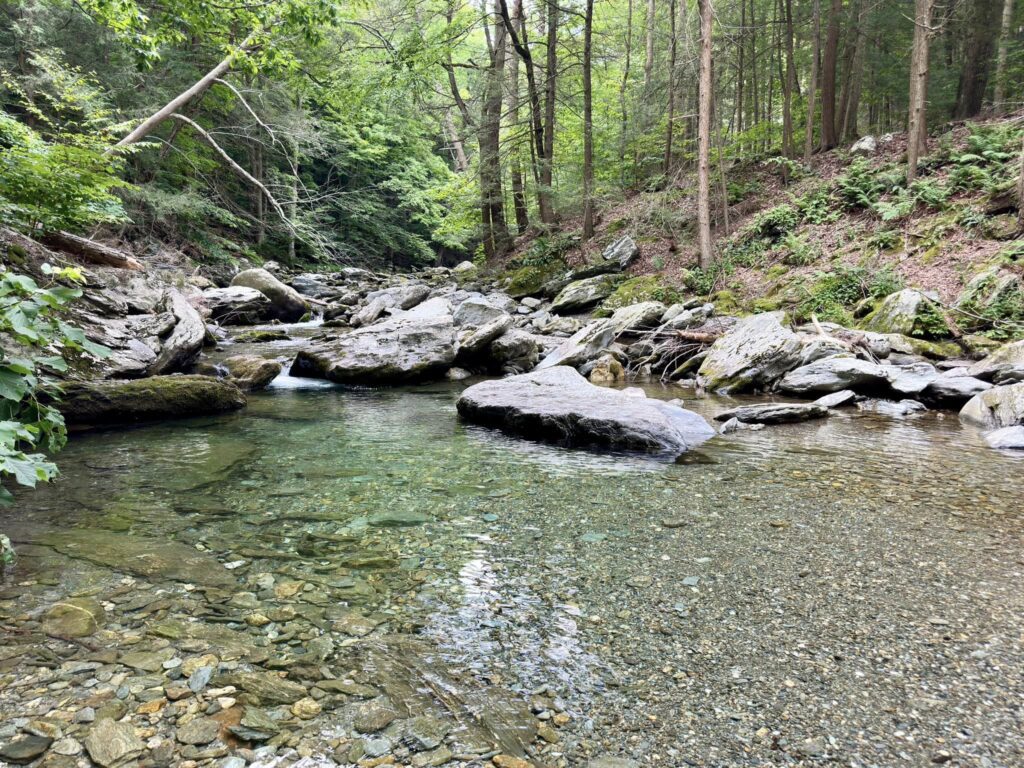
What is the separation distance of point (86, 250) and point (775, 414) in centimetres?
1243

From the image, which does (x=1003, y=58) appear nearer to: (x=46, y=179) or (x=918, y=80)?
(x=918, y=80)

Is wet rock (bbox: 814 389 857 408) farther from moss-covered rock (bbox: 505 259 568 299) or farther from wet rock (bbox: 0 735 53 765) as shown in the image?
moss-covered rock (bbox: 505 259 568 299)

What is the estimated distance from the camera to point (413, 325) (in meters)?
10.5

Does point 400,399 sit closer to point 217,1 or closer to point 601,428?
point 601,428

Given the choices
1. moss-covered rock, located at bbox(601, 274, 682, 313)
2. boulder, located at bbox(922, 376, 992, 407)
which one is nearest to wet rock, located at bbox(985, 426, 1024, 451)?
boulder, located at bbox(922, 376, 992, 407)

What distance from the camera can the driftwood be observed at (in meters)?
9.34

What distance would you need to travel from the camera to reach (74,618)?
95.3 inches

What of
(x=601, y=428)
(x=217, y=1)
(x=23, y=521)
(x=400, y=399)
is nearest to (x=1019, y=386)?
(x=601, y=428)

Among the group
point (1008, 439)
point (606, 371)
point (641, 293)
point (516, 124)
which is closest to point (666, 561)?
point (1008, 439)

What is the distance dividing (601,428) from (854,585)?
10.2 ft

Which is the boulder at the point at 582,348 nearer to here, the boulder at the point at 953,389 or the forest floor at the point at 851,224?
the forest floor at the point at 851,224

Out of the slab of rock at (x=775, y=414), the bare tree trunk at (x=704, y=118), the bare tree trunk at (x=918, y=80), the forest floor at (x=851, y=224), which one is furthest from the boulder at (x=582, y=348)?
the bare tree trunk at (x=918, y=80)

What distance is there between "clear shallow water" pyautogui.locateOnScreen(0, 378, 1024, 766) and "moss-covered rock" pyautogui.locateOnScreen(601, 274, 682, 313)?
8759 mm

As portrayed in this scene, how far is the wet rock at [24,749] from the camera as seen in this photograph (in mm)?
1653
